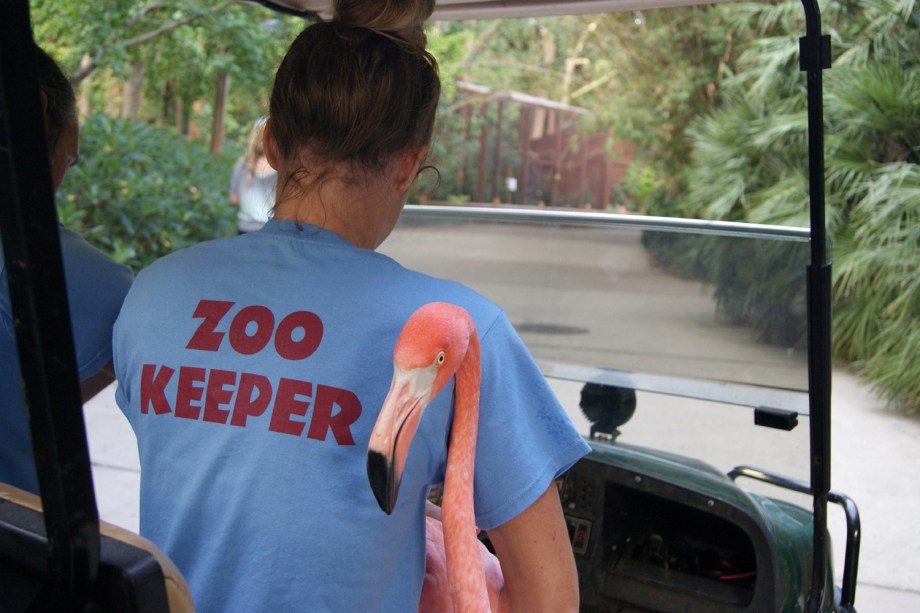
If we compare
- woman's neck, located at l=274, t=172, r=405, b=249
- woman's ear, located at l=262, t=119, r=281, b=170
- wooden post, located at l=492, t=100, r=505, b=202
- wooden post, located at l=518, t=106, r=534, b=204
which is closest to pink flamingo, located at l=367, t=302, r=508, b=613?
woman's neck, located at l=274, t=172, r=405, b=249

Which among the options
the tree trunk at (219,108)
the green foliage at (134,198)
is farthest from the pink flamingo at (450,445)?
the tree trunk at (219,108)

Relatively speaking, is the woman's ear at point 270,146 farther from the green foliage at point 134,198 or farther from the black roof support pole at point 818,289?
the green foliage at point 134,198

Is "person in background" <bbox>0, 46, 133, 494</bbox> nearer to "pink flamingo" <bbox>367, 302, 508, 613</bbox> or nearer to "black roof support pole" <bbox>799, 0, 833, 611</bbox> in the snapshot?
"pink flamingo" <bbox>367, 302, 508, 613</bbox>

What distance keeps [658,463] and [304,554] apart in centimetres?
136

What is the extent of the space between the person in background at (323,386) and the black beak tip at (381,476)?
0.52 feet

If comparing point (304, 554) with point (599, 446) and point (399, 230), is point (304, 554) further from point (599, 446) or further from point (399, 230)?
point (399, 230)

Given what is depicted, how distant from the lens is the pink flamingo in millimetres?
1011

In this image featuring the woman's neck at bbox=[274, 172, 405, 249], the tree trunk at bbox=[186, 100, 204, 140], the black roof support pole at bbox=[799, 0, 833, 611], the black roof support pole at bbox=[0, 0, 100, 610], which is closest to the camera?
the black roof support pole at bbox=[0, 0, 100, 610]

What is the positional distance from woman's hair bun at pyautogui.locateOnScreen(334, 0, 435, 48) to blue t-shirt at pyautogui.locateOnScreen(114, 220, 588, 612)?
0.30m

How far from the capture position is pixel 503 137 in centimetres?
2058

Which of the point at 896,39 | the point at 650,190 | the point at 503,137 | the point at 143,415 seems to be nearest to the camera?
the point at 143,415

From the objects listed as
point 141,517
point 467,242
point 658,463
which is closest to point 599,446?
point 658,463

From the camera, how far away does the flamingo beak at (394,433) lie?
39.1 inches

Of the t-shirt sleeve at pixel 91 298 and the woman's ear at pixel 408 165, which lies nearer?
the woman's ear at pixel 408 165
